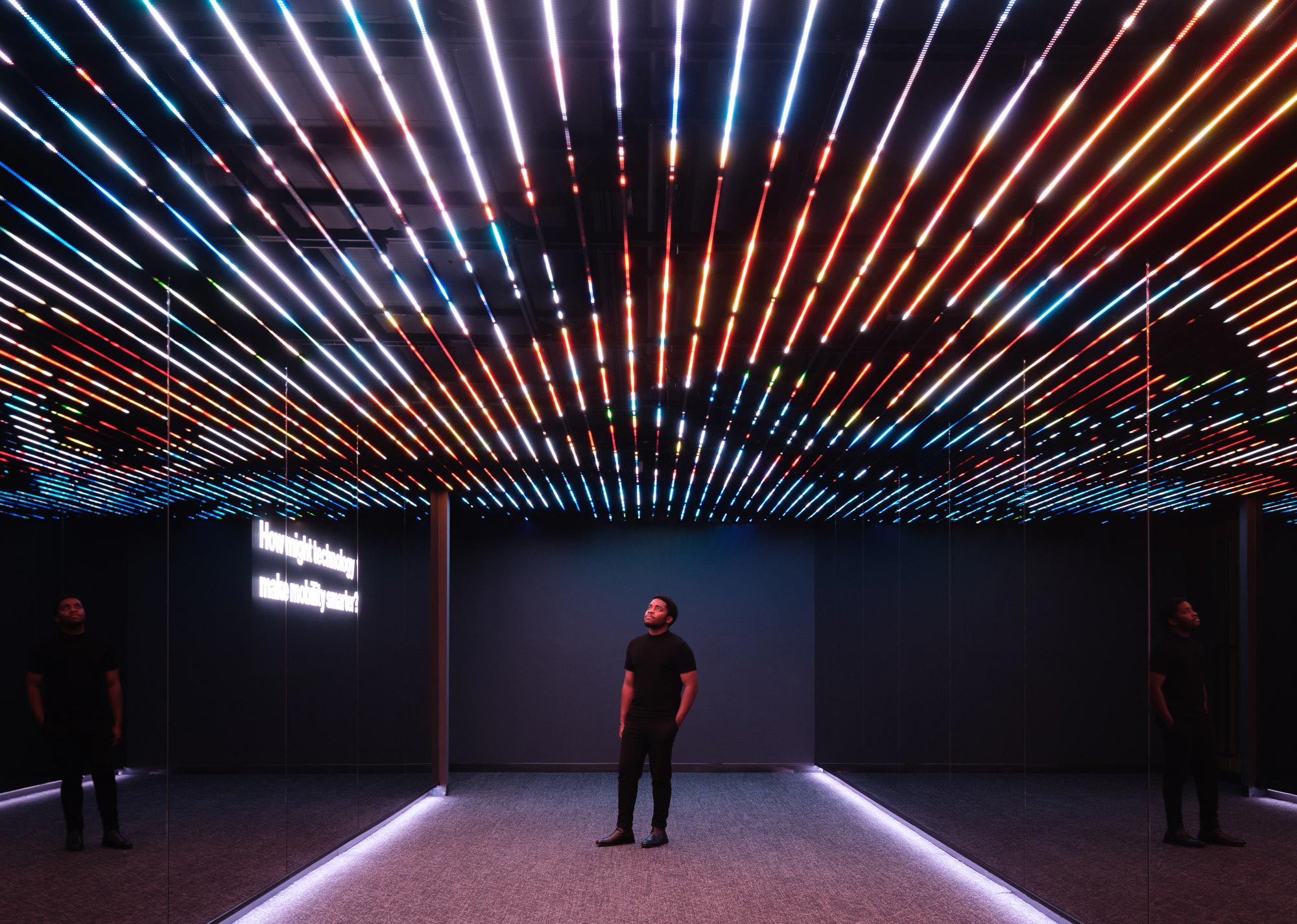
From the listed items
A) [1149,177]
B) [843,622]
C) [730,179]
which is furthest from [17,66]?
[843,622]

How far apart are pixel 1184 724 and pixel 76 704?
4.13 meters

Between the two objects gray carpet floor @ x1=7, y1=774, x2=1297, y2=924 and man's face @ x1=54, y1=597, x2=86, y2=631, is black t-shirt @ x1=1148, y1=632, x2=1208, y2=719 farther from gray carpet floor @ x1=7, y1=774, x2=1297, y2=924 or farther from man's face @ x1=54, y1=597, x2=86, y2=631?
man's face @ x1=54, y1=597, x2=86, y2=631

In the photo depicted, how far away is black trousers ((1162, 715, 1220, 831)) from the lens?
12.8ft

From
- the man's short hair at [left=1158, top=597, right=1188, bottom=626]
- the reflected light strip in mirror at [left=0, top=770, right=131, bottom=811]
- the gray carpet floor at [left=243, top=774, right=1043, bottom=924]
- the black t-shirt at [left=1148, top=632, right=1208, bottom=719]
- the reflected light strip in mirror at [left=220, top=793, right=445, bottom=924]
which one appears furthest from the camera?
the gray carpet floor at [left=243, top=774, right=1043, bottom=924]

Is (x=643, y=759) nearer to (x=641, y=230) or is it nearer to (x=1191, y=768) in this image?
(x=1191, y=768)

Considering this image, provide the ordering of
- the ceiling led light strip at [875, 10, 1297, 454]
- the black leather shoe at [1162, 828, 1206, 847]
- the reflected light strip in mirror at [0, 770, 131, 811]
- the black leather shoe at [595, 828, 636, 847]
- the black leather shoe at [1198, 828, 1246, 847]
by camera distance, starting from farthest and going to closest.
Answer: the black leather shoe at [595, 828, 636, 847], the black leather shoe at [1162, 828, 1206, 847], the black leather shoe at [1198, 828, 1246, 847], the reflected light strip in mirror at [0, 770, 131, 811], the ceiling led light strip at [875, 10, 1297, 454]

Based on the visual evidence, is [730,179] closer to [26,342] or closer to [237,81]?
[237,81]

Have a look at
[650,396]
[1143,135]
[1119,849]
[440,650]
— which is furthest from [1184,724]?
[440,650]

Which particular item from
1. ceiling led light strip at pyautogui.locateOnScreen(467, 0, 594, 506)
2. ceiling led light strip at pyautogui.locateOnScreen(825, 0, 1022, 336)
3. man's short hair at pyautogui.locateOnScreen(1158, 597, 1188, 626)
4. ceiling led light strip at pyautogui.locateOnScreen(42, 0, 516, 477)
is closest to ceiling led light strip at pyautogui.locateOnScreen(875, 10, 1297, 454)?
ceiling led light strip at pyautogui.locateOnScreen(825, 0, 1022, 336)

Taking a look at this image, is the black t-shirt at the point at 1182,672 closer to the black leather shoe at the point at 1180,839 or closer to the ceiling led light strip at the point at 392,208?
the black leather shoe at the point at 1180,839

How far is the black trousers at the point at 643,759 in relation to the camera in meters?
7.27

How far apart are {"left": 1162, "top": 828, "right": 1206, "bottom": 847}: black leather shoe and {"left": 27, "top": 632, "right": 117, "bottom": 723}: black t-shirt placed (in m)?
4.06

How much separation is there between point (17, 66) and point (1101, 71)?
2.82 m

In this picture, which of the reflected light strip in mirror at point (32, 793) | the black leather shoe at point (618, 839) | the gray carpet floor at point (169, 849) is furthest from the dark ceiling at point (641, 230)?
the black leather shoe at point (618, 839)
